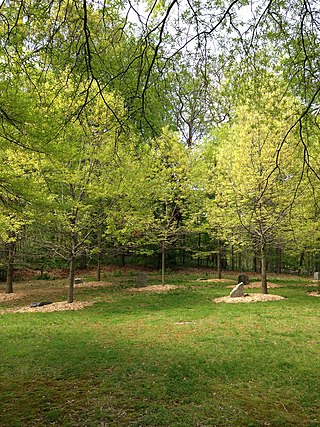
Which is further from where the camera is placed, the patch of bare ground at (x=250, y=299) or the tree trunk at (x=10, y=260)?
the tree trunk at (x=10, y=260)

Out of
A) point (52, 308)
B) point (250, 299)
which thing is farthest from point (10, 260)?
point (250, 299)

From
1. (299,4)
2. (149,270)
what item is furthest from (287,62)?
(149,270)

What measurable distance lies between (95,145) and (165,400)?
8.29 meters

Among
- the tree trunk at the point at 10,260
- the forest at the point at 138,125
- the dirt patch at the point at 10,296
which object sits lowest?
the dirt patch at the point at 10,296

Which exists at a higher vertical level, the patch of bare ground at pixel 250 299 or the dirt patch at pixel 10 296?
the patch of bare ground at pixel 250 299

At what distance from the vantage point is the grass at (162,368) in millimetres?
4055

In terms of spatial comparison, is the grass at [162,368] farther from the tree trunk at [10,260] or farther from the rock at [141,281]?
the rock at [141,281]

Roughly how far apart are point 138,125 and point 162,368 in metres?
3.96

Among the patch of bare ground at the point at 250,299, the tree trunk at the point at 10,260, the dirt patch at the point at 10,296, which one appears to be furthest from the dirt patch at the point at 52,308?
the patch of bare ground at the point at 250,299

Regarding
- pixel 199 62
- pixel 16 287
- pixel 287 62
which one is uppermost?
pixel 287 62

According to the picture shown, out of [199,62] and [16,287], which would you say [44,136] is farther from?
[16,287]

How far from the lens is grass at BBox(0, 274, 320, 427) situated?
4.05 m

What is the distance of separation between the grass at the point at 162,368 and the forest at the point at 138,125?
229cm

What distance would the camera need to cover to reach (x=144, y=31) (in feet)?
9.00
